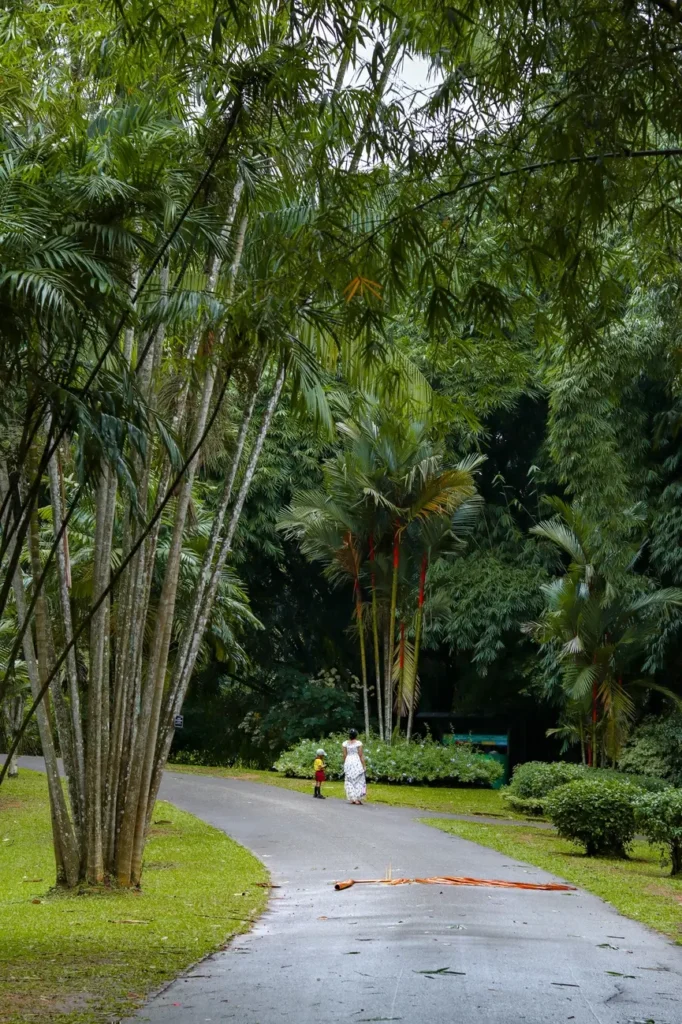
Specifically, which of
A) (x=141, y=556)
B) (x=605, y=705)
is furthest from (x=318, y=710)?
(x=141, y=556)

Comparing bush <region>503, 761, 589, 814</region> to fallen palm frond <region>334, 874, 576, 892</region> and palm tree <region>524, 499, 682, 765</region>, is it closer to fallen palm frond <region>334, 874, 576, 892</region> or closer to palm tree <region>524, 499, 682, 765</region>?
palm tree <region>524, 499, 682, 765</region>

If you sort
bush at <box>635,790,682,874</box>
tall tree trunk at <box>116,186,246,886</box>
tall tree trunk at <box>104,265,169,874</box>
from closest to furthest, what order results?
tall tree trunk at <box>104,265,169,874</box>
tall tree trunk at <box>116,186,246,886</box>
bush at <box>635,790,682,874</box>

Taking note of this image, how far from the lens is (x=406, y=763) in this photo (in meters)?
28.5

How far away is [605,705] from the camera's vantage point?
25.7 meters

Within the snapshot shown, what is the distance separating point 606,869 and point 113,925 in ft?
26.2

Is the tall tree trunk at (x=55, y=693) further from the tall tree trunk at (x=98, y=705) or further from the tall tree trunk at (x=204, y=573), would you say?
the tall tree trunk at (x=204, y=573)

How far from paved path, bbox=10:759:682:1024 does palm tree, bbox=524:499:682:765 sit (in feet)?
37.2

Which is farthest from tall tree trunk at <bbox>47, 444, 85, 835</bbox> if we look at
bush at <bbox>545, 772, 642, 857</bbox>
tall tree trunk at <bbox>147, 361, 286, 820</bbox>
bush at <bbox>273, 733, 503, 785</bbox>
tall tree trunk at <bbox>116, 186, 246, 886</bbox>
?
bush at <bbox>273, 733, 503, 785</bbox>

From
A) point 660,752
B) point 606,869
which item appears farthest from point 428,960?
point 660,752

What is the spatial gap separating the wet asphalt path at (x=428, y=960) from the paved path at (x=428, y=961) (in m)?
0.01

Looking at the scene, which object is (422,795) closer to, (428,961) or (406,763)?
(406,763)

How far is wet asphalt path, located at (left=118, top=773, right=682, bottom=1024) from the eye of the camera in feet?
21.0

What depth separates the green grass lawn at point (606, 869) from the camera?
11.3 m

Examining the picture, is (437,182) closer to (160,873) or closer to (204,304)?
(204,304)
